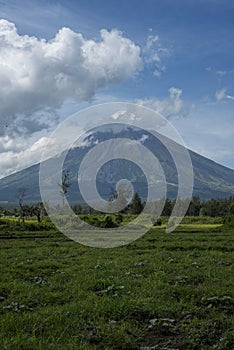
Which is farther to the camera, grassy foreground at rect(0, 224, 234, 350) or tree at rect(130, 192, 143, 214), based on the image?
tree at rect(130, 192, 143, 214)

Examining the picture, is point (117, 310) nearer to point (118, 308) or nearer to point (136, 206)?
point (118, 308)

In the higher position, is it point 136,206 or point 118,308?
point 136,206

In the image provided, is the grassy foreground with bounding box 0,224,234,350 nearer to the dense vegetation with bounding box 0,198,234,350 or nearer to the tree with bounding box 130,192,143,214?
the dense vegetation with bounding box 0,198,234,350

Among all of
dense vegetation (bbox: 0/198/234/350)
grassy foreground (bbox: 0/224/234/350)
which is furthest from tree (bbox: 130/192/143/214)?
grassy foreground (bbox: 0/224/234/350)

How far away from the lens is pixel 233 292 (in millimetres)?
10492

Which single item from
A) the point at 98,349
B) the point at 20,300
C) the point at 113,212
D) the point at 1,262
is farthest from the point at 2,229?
the point at 98,349

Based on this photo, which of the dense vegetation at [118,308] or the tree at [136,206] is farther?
the tree at [136,206]

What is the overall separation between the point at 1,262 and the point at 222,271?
968 cm

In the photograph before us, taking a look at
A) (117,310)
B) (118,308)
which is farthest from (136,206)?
(117,310)

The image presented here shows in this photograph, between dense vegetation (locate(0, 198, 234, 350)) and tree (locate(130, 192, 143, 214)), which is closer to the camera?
dense vegetation (locate(0, 198, 234, 350))

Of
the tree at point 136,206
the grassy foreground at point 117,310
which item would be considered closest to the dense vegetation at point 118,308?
the grassy foreground at point 117,310

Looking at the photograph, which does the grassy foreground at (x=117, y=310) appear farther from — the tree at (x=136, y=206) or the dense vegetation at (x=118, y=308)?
the tree at (x=136, y=206)

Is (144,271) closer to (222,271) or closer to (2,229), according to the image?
(222,271)

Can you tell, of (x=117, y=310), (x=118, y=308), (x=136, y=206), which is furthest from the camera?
(x=136, y=206)
